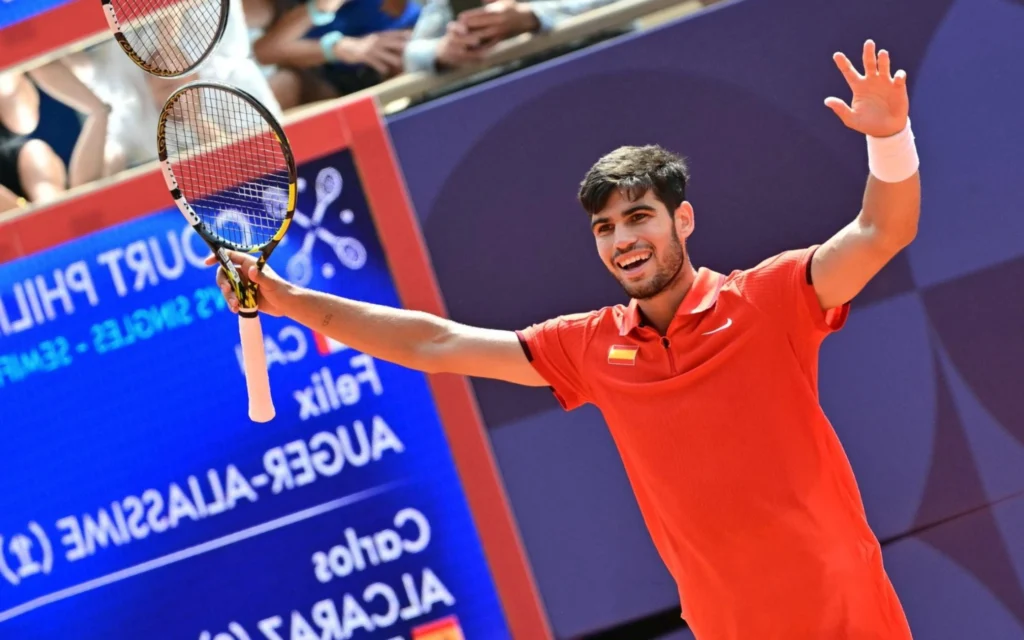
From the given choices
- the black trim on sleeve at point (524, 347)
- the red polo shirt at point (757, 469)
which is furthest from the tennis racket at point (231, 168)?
the red polo shirt at point (757, 469)

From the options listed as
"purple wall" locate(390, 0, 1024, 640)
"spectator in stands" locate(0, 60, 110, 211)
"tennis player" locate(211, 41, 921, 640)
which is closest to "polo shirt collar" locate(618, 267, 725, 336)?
"tennis player" locate(211, 41, 921, 640)

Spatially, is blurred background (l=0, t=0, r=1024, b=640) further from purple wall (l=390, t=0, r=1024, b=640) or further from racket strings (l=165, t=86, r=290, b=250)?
racket strings (l=165, t=86, r=290, b=250)

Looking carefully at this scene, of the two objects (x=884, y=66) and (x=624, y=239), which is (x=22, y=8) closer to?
(x=624, y=239)

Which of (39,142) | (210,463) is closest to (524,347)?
(210,463)

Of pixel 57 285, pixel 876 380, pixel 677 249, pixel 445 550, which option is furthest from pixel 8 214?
pixel 876 380

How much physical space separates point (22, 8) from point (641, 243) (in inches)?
96.7

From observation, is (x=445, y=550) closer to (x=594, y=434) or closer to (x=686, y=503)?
(x=594, y=434)

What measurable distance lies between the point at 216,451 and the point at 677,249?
179 cm

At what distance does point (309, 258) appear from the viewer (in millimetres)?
3615

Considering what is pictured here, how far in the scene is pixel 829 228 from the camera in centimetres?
342

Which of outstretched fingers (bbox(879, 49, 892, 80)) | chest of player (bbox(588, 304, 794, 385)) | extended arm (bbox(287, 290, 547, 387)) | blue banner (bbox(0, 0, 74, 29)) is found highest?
blue banner (bbox(0, 0, 74, 29))

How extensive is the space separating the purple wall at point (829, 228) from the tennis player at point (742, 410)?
0.77 m

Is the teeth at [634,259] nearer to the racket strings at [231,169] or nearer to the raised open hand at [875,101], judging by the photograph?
the raised open hand at [875,101]

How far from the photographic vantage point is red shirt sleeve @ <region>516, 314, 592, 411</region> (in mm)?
2830
